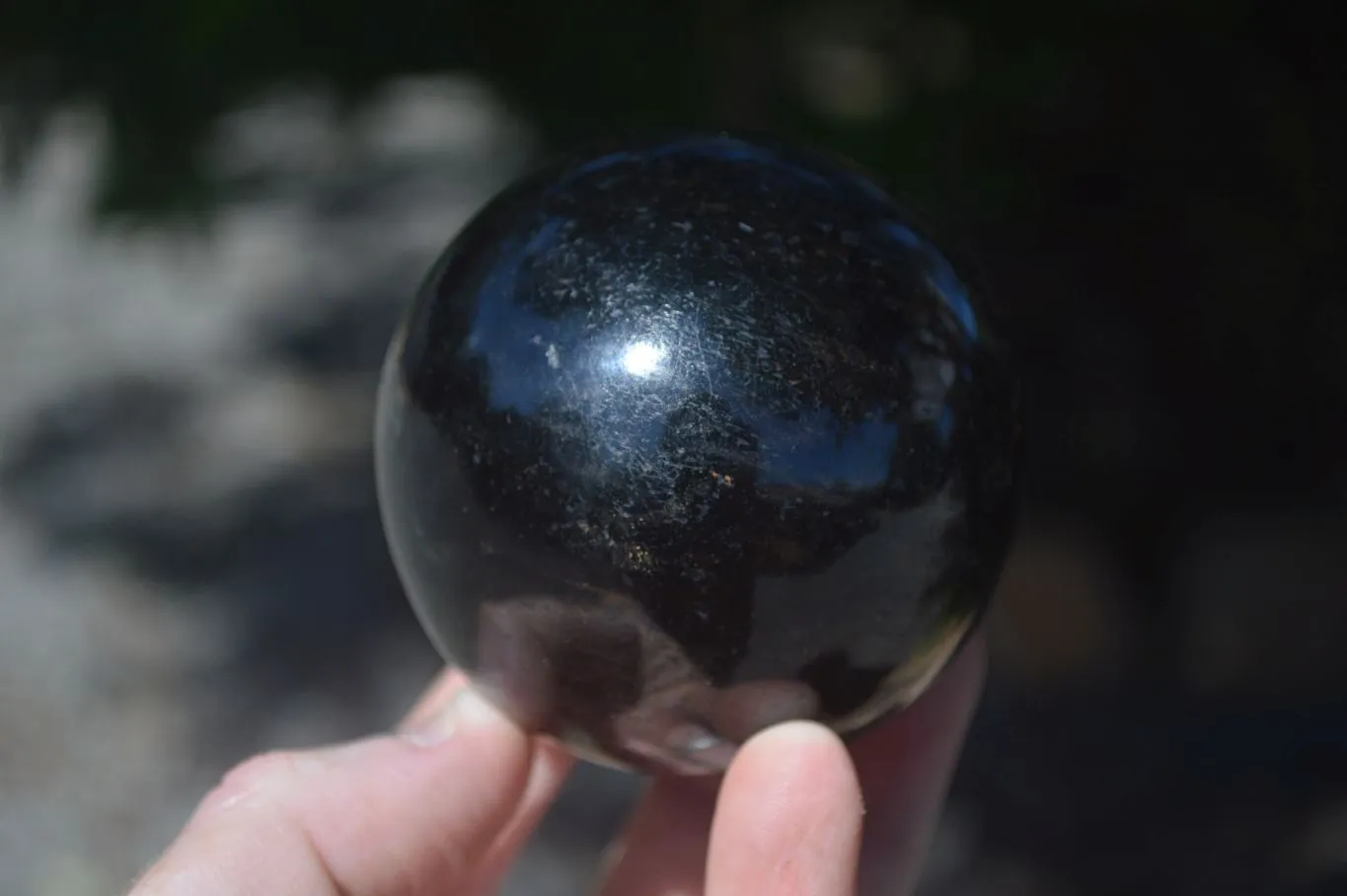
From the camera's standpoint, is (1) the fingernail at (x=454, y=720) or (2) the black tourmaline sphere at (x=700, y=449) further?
(1) the fingernail at (x=454, y=720)

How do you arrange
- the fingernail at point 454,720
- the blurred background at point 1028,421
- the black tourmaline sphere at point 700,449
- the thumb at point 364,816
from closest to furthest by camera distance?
the black tourmaline sphere at point 700,449 < the thumb at point 364,816 < the fingernail at point 454,720 < the blurred background at point 1028,421

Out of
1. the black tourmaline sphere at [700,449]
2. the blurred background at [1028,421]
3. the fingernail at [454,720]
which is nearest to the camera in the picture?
the black tourmaline sphere at [700,449]

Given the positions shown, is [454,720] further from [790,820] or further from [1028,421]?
[1028,421]

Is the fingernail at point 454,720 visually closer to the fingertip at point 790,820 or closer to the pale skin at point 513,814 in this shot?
the pale skin at point 513,814

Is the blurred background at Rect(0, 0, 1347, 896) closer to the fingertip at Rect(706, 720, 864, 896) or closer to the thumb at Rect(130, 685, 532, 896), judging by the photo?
the thumb at Rect(130, 685, 532, 896)

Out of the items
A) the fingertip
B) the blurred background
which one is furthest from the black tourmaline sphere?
the blurred background

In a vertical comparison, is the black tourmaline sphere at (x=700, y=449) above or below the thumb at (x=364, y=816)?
above

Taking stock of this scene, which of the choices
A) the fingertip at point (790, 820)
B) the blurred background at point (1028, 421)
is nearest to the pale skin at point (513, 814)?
the fingertip at point (790, 820)

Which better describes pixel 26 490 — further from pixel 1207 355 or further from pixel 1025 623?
pixel 1207 355
